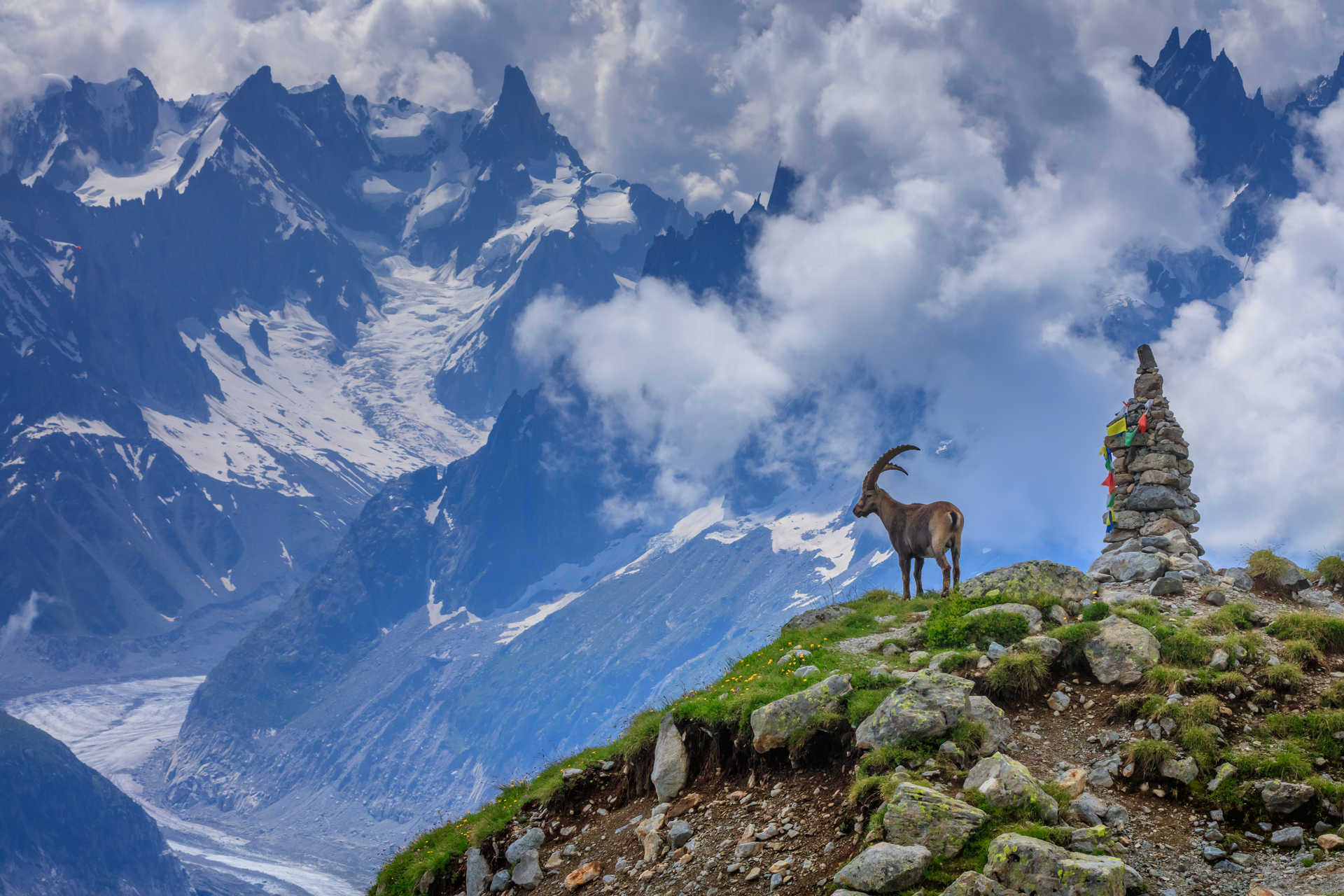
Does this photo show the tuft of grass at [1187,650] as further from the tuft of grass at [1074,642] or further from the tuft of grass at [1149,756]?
the tuft of grass at [1149,756]

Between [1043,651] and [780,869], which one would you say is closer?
[780,869]

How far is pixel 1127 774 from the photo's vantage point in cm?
1240

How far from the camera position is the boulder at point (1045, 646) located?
15617mm

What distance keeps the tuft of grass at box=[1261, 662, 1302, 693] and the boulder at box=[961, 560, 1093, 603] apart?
4.98 metres

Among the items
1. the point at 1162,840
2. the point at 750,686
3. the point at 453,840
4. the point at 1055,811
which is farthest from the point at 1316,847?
the point at 453,840

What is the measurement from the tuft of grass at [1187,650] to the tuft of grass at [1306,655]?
1185mm

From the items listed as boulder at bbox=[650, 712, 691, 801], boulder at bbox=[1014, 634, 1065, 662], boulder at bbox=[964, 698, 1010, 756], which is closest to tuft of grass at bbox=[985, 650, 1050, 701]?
boulder at bbox=[1014, 634, 1065, 662]

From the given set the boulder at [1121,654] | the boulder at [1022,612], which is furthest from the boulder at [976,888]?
the boulder at [1022,612]

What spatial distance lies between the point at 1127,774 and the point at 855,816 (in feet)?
13.5

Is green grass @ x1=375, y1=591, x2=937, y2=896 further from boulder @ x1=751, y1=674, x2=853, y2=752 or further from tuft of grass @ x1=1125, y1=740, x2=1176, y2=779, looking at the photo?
tuft of grass @ x1=1125, y1=740, x2=1176, y2=779

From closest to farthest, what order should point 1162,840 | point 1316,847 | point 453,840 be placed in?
1. point 1316,847
2. point 1162,840
3. point 453,840

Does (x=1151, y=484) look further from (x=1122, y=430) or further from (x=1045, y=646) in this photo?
(x=1045, y=646)

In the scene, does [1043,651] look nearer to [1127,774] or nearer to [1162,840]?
[1127,774]

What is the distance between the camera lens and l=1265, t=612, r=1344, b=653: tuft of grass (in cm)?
1517
